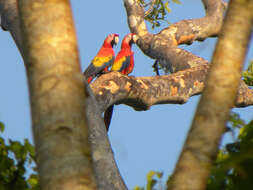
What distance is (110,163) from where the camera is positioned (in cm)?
242

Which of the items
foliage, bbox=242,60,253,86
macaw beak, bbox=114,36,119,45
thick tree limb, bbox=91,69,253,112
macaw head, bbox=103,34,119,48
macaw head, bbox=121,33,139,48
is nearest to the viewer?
thick tree limb, bbox=91,69,253,112

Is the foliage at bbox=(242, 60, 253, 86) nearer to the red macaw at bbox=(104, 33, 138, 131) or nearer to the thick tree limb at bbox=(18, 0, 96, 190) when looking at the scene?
the red macaw at bbox=(104, 33, 138, 131)

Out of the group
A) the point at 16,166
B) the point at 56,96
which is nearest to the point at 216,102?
the point at 56,96

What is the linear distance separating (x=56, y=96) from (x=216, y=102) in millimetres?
506

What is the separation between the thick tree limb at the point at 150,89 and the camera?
3.54 meters

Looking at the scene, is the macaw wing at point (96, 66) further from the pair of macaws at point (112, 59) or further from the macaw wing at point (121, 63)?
the macaw wing at point (121, 63)

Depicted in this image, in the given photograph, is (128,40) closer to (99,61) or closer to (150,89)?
(99,61)

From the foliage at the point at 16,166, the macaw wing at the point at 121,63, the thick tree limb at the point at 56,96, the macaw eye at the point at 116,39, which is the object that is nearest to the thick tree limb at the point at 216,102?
the thick tree limb at the point at 56,96

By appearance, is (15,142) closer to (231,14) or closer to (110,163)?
(110,163)

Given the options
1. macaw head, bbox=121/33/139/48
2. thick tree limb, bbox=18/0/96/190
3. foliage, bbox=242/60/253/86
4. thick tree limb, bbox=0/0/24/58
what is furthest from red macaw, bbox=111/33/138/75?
thick tree limb, bbox=18/0/96/190

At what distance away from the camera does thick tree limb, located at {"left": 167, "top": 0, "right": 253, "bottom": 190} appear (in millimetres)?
1179

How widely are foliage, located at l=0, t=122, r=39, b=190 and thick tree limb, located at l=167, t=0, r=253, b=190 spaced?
3.23 ft

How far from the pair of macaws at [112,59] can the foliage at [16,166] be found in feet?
12.6

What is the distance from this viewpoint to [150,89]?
3.93 meters
